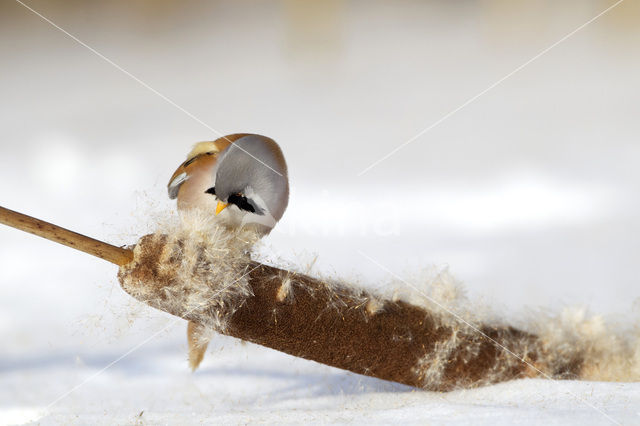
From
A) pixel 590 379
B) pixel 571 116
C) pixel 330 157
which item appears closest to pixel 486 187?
pixel 571 116

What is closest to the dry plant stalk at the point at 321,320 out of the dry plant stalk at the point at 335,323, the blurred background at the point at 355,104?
the dry plant stalk at the point at 335,323

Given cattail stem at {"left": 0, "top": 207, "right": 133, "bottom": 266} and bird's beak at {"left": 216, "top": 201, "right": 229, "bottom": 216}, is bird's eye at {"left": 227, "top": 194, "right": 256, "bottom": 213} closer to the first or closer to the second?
bird's beak at {"left": 216, "top": 201, "right": 229, "bottom": 216}

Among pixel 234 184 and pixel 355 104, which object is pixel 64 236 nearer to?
pixel 234 184

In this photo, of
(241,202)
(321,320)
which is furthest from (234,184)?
(321,320)

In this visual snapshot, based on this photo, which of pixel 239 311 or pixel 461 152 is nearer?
pixel 239 311

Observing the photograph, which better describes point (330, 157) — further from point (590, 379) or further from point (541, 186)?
point (590, 379)

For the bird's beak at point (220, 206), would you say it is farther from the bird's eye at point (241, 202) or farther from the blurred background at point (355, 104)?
the blurred background at point (355, 104)

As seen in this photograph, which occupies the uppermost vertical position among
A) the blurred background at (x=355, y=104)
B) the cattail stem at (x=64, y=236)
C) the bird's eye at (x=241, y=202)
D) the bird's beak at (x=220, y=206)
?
the blurred background at (x=355, y=104)
